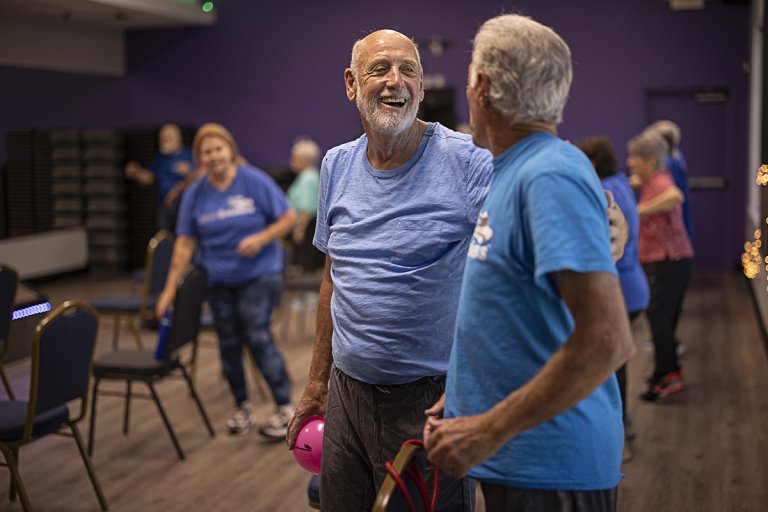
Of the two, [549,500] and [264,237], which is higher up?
[264,237]

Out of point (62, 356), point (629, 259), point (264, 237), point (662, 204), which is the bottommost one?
point (62, 356)

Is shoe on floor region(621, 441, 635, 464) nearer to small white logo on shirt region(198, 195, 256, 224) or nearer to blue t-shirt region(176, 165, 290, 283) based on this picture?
blue t-shirt region(176, 165, 290, 283)

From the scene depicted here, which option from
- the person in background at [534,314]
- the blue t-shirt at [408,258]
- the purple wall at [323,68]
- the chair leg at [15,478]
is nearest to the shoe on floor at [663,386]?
the chair leg at [15,478]

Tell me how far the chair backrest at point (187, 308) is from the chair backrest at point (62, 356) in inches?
27.7

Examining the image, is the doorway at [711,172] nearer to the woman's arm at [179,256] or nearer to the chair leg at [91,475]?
the woman's arm at [179,256]

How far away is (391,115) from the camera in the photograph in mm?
2414

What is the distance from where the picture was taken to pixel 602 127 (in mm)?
11844

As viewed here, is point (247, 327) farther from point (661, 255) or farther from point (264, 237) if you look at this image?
point (661, 255)

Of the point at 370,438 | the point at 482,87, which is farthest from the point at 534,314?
the point at 370,438

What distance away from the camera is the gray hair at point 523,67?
5.30ft

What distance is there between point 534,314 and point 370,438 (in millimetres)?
906

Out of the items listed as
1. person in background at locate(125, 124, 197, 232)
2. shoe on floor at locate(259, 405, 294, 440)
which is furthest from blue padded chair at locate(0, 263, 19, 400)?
person in background at locate(125, 124, 197, 232)

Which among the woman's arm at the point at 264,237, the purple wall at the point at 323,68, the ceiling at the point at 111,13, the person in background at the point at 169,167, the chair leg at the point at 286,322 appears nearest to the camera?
the woman's arm at the point at 264,237

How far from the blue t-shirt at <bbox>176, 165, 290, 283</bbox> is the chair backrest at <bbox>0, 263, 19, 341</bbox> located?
0.89 meters
